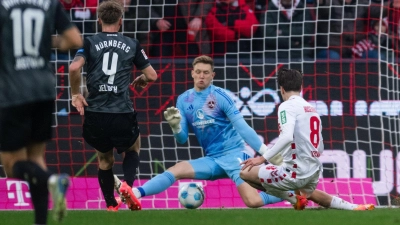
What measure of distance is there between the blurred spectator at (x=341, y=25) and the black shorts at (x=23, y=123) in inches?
267

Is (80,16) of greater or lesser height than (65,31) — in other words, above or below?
above

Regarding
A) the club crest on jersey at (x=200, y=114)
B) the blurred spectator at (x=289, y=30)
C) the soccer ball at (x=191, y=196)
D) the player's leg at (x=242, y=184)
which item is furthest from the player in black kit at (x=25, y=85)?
the blurred spectator at (x=289, y=30)

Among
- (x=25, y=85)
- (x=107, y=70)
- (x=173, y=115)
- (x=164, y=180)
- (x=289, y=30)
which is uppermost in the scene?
(x=289, y=30)

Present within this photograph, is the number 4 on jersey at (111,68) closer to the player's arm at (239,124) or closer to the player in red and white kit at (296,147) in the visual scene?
the player's arm at (239,124)

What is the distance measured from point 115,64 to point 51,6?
2680 mm

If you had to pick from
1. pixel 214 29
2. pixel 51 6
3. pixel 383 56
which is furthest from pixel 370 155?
pixel 51 6

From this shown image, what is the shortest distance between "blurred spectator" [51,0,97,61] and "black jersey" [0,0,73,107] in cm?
635

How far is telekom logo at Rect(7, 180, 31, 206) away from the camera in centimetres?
1049

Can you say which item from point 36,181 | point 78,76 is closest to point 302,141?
point 78,76

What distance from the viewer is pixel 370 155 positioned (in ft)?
34.2

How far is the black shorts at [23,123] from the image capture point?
17.3 feet

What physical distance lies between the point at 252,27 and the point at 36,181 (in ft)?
23.7

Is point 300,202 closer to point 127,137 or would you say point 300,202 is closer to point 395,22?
point 127,137

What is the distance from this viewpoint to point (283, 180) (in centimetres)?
780
